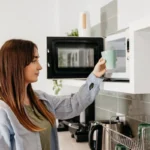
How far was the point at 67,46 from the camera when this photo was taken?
67.2 inches

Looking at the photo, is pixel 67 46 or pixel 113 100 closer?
pixel 67 46

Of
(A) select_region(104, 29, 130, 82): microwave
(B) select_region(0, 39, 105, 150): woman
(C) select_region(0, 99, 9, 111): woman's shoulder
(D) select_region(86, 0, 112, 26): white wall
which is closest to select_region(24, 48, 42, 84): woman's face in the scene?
(B) select_region(0, 39, 105, 150): woman

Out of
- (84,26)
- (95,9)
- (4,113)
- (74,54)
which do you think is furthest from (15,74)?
(95,9)

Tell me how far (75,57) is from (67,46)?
0.09 metres

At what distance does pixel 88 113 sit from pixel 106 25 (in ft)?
2.71

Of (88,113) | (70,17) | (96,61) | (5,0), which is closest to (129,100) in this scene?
(96,61)

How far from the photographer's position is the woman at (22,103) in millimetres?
1390

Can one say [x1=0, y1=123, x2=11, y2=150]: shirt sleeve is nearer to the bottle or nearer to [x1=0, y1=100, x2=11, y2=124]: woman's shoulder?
[x1=0, y1=100, x2=11, y2=124]: woman's shoulder

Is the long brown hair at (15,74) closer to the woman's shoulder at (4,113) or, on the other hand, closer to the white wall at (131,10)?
the woman's shoulder at (4,113)

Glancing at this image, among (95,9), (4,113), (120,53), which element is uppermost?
(95,9)

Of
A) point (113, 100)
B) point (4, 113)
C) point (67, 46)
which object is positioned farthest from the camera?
point (113, 100)

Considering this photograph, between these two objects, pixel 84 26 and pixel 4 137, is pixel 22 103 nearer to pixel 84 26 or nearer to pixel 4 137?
pixel 4 137

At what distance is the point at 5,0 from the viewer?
297cm

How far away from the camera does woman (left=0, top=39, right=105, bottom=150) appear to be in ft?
4.56
